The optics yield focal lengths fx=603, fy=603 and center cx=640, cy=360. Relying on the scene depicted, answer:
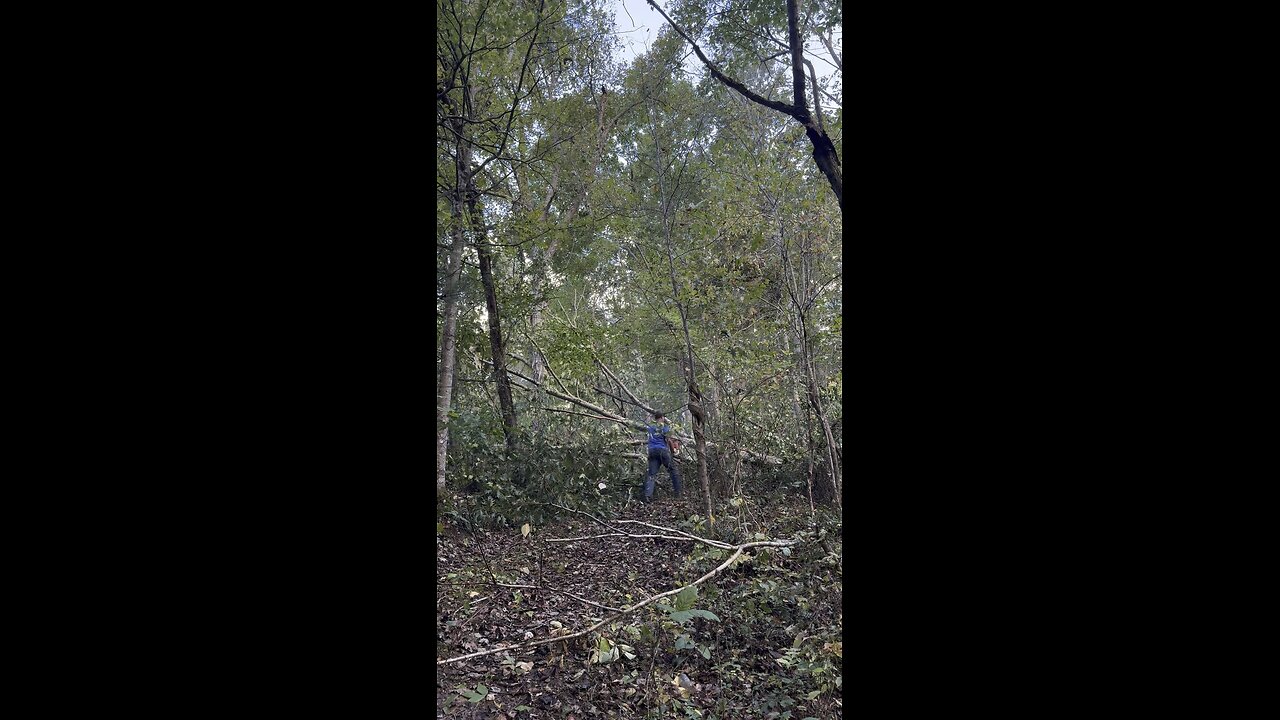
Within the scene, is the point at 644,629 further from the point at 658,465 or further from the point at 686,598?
the point at 658,465

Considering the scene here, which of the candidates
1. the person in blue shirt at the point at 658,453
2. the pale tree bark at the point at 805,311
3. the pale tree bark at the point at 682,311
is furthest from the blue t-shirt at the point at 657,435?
the pale tree bark at the point at 805,311

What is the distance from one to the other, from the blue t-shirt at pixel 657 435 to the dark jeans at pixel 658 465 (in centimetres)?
3

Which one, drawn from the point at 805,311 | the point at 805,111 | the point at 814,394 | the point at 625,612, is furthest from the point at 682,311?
the point at 805,111

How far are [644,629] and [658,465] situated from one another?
8.67 feet

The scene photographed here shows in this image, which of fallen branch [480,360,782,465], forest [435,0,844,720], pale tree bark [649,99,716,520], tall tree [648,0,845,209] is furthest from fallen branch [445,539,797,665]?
tall tree [648,0,845,209]

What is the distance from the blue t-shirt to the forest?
2 cm

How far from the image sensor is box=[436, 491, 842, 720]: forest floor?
245 centimetres

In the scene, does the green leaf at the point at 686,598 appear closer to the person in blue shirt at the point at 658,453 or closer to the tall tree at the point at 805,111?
the tall tree at the point at 805,111

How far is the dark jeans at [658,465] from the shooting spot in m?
5.34

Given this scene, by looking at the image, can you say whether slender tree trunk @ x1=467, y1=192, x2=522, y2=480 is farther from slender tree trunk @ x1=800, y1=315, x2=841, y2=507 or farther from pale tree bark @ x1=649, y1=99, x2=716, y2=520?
slender tree trunk @ x1=800, y1=315, x2=841, y2=507

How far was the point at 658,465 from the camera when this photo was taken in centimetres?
→ 541
